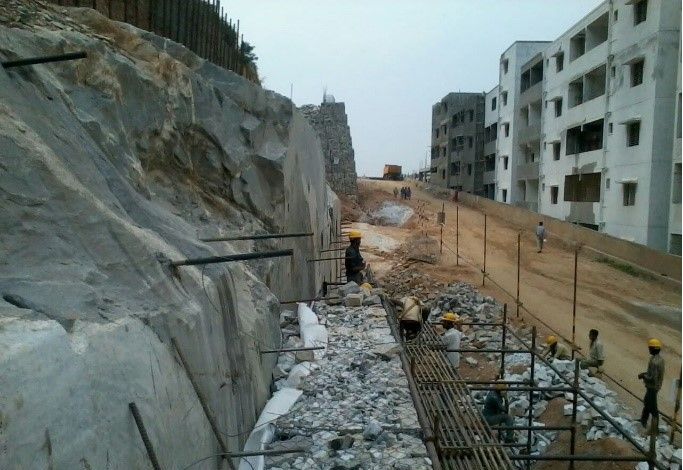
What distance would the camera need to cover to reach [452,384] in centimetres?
721

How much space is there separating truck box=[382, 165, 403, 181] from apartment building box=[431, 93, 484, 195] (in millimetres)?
4334

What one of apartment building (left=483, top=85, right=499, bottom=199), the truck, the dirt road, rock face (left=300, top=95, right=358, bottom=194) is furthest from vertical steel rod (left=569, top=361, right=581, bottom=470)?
the truck

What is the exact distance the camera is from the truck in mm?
54531

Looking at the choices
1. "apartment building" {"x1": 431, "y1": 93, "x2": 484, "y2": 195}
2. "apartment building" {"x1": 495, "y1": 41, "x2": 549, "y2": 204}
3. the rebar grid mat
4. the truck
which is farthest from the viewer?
the truck

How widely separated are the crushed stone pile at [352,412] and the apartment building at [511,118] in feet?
94.2

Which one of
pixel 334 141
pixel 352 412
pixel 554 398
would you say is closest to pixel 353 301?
pixel 352 412

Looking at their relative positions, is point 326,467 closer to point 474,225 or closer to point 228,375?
point 228,375

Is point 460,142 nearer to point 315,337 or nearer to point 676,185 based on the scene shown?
point 676,185

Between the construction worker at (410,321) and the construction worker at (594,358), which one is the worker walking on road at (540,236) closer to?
the construction worker at (594,358)

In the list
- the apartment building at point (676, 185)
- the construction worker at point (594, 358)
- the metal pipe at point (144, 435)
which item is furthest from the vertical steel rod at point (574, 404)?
the apartment building at point (676, 185)

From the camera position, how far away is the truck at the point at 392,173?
5453 centimetres

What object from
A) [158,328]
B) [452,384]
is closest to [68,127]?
[158,328]

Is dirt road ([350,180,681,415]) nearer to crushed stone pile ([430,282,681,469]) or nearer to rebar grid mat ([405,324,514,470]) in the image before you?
crushed stone pile ([430,282,681,469])

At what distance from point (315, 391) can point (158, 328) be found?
313 centimetres
